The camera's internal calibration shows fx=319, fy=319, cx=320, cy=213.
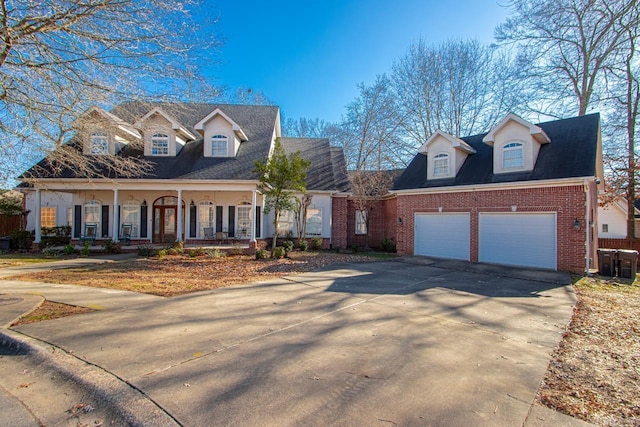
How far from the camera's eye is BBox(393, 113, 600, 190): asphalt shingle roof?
11297mm

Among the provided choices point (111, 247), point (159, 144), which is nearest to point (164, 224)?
point (111, 247)

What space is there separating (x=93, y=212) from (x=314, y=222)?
471 inches

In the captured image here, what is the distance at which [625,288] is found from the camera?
9.38m

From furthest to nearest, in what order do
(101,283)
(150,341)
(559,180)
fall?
(559,180) < (101,283) < (150,341)

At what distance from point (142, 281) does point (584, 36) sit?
80.6ft

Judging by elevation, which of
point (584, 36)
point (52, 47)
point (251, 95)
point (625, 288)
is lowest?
point (625, 288)

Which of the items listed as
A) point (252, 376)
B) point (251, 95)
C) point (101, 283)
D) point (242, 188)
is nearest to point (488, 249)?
point (242, 188)

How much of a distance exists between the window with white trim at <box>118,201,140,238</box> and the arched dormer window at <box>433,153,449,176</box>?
1568cm

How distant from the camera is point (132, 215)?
56.8 feet

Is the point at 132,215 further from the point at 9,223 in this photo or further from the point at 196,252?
the point at 9,223

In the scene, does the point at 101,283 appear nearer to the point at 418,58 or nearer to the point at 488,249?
the point at 488,249

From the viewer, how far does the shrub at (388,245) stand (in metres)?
18.1

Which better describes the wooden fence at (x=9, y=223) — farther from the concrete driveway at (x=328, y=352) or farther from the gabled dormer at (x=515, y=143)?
the gabled dormer at (x=515, y=143)

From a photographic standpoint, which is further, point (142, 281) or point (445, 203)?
point (445, 203)
